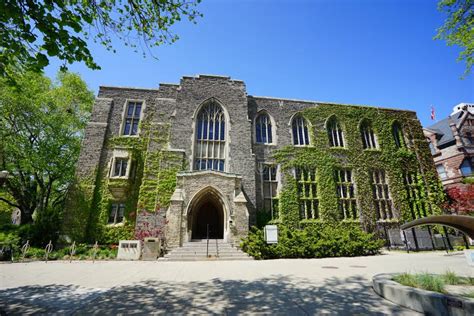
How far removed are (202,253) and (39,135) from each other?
16765 mm

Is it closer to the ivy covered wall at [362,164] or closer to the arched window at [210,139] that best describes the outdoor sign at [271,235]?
the ivy covered wall at [362,164]

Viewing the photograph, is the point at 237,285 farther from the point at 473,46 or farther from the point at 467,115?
the point at 467,115

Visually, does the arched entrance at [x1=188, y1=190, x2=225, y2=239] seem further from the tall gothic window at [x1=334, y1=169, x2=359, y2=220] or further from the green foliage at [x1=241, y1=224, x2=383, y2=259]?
the tall gothic window at [x1=334, y1=169, x2=359, y2=220]

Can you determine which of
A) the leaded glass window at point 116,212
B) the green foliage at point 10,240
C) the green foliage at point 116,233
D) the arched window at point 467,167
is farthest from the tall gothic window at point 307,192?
the arched window at point 467,167

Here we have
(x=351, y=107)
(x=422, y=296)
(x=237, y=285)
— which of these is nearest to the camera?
(x=422, y=296)

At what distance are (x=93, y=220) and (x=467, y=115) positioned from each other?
3809 cm

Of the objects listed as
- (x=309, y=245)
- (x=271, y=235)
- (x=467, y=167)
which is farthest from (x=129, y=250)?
(x=467, y=167)

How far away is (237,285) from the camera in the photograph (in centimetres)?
605

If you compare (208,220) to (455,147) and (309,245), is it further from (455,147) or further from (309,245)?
(455,147)

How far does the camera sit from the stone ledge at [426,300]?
134 inches

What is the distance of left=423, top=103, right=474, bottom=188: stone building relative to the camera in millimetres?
23125

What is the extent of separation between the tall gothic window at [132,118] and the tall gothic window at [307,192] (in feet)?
45.2

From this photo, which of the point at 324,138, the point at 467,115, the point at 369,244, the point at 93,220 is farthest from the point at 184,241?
the point at 467,115

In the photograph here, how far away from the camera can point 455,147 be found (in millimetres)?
24047
